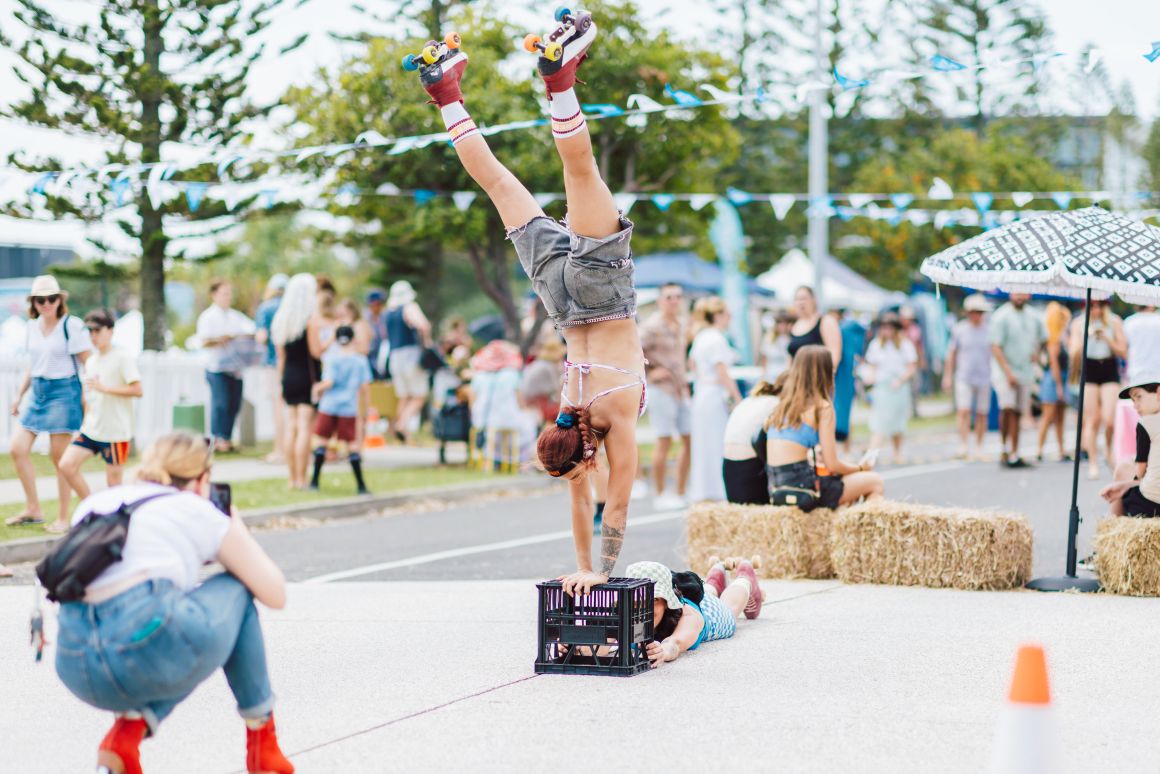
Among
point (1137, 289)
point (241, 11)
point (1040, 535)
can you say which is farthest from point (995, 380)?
point (241, 11)

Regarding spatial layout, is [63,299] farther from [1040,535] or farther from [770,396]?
[1040,535]

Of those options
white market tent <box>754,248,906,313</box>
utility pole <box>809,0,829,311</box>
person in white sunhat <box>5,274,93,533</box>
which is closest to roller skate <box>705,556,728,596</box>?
person in white sunhat <box>5,274,93,533</box>

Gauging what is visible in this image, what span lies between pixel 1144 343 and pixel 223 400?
32.5 ft

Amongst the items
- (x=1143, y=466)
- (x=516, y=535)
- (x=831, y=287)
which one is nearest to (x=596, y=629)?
(x=1143, y=466)

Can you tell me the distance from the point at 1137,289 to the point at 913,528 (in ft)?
6.03

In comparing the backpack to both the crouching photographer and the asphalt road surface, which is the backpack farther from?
the asphalt road surface

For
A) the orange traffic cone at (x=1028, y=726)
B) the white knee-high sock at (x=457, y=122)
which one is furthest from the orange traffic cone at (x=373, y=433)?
the orange traffic cone at (x=1028, y=726)

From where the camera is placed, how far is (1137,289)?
24.7 feet

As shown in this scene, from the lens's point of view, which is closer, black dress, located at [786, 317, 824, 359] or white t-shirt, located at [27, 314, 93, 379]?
white t-shirt, located at [27, 314, 93, 379]

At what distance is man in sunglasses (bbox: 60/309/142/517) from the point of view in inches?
423

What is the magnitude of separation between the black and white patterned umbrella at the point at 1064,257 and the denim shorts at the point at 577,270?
94.7 inches

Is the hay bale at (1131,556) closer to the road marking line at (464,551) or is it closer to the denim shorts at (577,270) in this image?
the denim shorts at (577,270)

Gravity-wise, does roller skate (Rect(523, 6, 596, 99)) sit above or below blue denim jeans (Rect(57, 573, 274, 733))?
above

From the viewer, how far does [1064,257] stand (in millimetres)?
7621
